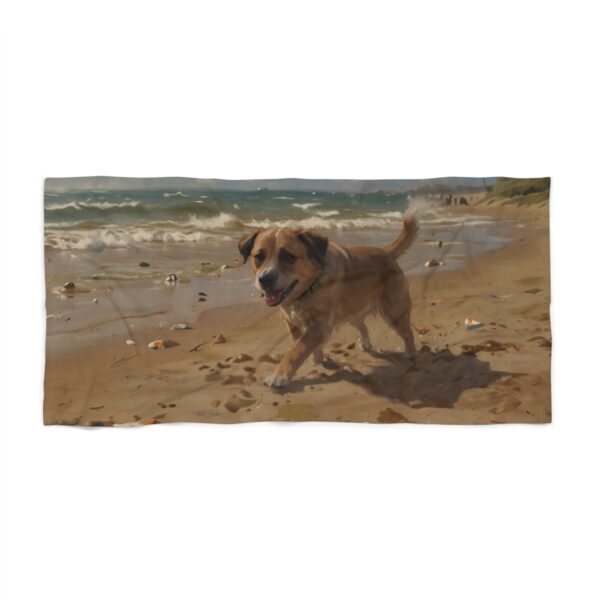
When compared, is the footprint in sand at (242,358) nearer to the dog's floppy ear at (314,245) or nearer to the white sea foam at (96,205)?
the dog's floppy ear at (314,245)

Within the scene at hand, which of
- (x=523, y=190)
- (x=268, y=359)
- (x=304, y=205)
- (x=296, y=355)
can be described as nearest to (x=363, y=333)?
(x=296, y=355)

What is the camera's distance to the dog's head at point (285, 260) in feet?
6.15

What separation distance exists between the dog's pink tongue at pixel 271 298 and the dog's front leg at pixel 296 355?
0.17m

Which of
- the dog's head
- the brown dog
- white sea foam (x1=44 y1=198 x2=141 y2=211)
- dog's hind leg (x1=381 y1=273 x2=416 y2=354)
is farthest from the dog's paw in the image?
white sea foam (x1=44 y1=198 x2=141 y2=211)

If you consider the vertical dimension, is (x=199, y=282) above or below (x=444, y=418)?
above

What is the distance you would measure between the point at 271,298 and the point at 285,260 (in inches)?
6.0

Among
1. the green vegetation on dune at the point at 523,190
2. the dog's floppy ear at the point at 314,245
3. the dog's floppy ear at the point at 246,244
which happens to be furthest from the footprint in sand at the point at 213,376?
the green vegetation on dune at the point at 523,190

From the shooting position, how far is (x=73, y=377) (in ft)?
6.24

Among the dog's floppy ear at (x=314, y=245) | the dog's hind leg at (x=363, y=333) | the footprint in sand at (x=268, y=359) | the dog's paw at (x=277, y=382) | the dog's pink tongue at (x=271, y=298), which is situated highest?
the dog's floppy ear at (x=314, y=245)

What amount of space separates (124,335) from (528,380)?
1.54 m

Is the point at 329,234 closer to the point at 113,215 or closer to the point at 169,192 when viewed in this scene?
the point at 169,192

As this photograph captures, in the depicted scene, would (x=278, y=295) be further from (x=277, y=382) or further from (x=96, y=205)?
(x=96, y=205)

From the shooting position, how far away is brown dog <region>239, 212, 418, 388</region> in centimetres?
188

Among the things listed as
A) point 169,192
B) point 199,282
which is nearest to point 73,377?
point 199,282
